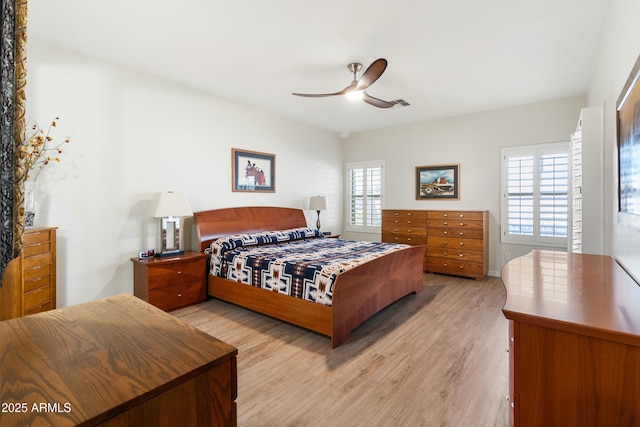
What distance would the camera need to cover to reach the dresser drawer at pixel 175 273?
3271 millimetres

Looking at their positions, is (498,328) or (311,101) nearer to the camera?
(498,328)

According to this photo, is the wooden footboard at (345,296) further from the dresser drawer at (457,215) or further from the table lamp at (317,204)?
the table lamp at (317,204)

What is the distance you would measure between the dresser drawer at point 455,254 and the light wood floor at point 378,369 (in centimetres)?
120

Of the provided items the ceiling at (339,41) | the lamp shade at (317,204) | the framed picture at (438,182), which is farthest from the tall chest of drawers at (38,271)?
the framed picture at (438,182)

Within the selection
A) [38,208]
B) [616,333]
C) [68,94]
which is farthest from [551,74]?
[38,208]

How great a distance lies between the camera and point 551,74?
353cm

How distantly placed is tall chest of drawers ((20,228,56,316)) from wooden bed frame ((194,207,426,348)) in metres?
1.47

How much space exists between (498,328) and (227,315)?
2.74 m

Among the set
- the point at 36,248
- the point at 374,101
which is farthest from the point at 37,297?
the point at 374,101

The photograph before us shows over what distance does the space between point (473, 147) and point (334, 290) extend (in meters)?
3.86

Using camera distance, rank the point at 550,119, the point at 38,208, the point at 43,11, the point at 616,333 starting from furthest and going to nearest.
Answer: the point at 550,119, the point at 38,208, the point at 43,11, the point at 616,333

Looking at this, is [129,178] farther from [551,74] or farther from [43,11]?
[551,74]

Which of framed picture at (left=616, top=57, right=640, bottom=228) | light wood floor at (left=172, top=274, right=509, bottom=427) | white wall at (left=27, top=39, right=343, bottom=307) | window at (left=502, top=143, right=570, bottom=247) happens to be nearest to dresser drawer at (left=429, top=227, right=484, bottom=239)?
window at (left=502, top=143, right=570, bottom=247)

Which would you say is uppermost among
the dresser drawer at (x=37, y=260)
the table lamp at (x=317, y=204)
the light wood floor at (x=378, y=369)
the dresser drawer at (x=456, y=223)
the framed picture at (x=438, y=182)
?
the framed picture at (x=438, y=182)
